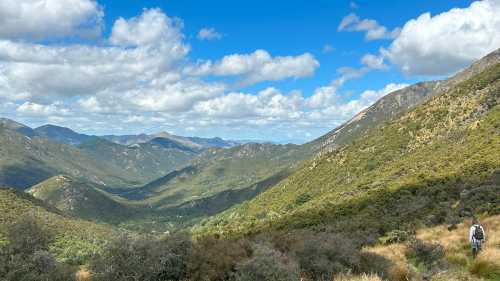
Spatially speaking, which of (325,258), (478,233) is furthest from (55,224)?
(478,233)

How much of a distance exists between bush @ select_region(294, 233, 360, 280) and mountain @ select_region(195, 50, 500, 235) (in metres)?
17.7

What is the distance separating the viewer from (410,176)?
273 feet

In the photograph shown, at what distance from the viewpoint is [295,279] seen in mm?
14531

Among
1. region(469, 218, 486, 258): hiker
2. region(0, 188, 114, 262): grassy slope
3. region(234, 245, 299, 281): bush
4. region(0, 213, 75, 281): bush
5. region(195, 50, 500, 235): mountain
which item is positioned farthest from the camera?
region(0, 188, 114, 262): grassy slope

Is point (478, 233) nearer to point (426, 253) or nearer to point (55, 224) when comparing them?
point (426, 253)

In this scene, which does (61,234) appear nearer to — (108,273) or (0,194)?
(0,194)

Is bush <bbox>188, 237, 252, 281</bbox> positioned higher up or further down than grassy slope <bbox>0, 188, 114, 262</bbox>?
higher up

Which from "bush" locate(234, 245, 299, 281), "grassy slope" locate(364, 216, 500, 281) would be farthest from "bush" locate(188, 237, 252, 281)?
"grassy slope" locate(364, 216, 500, 281)

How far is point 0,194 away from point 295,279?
155 meters

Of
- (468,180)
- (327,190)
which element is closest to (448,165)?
(468,180)

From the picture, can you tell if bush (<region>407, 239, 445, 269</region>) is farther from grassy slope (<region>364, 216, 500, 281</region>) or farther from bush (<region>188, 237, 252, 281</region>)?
bush (<region>188, 237, 252, 281</region>)

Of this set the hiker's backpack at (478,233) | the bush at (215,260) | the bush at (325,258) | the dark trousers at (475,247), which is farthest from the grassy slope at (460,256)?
the bush at (215,260)

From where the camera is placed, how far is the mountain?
44.5 metres

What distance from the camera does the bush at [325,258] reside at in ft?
57.8
